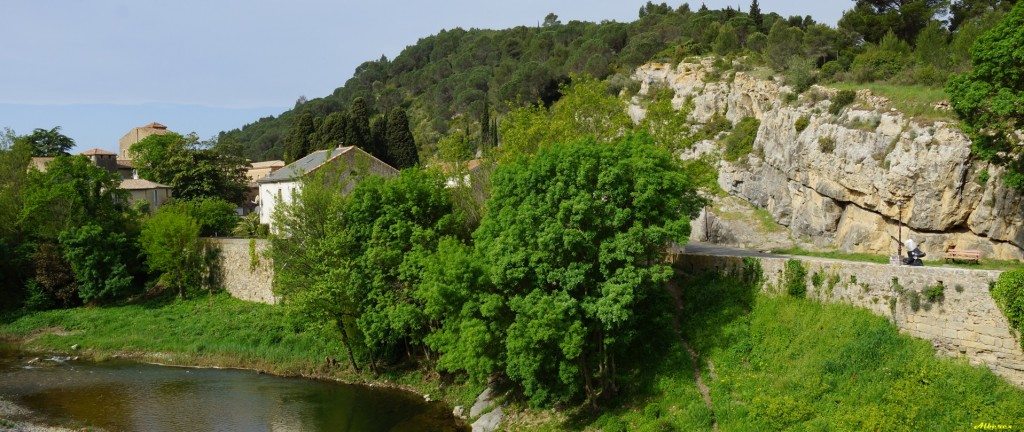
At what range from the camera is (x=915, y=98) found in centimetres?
3105

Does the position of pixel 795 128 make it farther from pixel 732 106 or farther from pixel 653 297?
pixel 653 297

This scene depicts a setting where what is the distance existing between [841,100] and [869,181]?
5.97m

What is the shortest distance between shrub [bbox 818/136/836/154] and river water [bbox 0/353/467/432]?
2229cm

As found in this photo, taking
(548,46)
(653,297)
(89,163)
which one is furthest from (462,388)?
(548,46)

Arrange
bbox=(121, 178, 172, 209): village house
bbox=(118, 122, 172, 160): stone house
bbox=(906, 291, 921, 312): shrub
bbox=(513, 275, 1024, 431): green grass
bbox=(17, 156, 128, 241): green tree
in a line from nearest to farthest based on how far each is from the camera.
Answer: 1. bbox=(513, 275, 1024, 431): green grass
2. bbox=(906, 291, 921, 312): shrub
3. bbox=(17, 156, 128, 241): green tree
4. bbox=(121, 178, 172, 209): village house
5. bbox=(118, 122, 172, 160): stone house

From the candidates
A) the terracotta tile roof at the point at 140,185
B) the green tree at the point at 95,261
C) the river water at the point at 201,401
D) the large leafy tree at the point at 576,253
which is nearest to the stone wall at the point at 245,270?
the green tree at the point at 95,261

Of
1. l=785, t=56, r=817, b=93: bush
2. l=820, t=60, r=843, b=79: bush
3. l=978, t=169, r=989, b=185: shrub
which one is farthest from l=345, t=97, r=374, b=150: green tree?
l=978, t=169, r=989, b=185: shrub

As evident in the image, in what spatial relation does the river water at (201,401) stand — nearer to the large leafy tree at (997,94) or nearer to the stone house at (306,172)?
the stone house at (306,172)

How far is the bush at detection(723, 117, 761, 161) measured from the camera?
4550 cm

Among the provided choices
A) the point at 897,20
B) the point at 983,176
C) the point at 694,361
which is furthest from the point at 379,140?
the point at 983,176

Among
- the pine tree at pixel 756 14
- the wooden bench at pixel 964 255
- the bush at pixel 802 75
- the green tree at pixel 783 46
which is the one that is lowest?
the wooden bench at pixel 964 255

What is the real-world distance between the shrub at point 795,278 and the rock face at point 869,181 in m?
8.30

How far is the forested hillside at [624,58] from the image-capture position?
40125 millimetres

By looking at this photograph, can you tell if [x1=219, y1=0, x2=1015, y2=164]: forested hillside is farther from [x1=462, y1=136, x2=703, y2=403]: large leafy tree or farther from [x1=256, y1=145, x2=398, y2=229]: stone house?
[x1=462, y1=136, x2=703, y2=403]: large leafy tree
